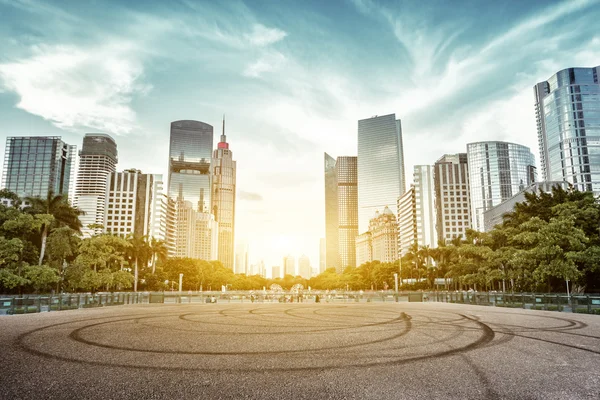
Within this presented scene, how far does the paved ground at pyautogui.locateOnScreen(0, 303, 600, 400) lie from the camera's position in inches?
356

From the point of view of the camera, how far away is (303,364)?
11922 mm

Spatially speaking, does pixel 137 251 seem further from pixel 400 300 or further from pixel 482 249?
pixel 482 249

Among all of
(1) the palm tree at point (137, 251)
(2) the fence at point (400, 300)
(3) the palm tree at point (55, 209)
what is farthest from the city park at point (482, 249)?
(1) the palm tree at point (137, 251)

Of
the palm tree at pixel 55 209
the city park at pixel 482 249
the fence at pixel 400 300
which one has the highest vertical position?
the palm tree at pixel 55 209

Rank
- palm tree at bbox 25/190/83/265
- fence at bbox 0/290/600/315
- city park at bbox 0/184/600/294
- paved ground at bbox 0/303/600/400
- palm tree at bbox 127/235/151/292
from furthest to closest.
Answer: palm tree at bbox 127/235/151/292, palm tree at bbox 25/190/83/265, city park at bbox 0/184/600/294, fence at bbox 0/290/600/315, paved ground at bbox 0/303/600/400

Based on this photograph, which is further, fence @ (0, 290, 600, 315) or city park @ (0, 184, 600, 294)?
city park @ (0, 184, 600, 294)

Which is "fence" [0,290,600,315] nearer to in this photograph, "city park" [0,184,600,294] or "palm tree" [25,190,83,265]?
"city park" [0,184,600,294]

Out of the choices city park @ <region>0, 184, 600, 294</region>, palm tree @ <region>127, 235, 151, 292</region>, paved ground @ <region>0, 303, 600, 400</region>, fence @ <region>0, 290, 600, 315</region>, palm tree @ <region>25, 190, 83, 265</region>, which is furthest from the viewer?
palm tree @ <region>127, 235, 151, 292</region>

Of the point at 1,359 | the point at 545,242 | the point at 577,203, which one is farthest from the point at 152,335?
the point at 577,203

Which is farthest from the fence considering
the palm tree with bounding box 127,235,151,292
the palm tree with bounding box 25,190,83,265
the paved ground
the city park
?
the palm tree with bounding box 127,235,151,292

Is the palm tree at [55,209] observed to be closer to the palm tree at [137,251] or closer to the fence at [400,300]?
the fence at [400,300]

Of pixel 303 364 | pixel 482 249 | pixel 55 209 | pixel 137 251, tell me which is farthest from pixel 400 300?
pixel 137 251

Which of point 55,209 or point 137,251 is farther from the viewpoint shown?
point 137,251

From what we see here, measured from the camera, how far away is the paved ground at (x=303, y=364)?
904 cm
